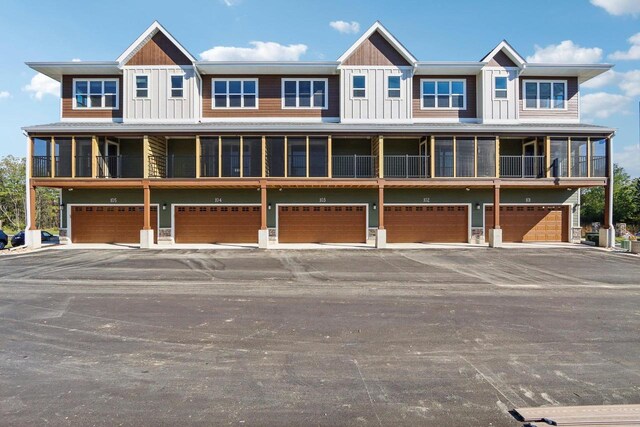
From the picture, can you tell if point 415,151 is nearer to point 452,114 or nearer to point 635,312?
point 452,114

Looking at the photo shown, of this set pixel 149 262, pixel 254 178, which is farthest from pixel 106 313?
pixel 254 178

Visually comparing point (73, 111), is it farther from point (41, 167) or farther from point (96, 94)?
point (41, 167)

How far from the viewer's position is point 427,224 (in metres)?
21.4

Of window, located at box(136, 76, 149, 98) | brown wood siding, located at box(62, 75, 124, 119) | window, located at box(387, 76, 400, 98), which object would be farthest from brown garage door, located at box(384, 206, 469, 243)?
brown wood siding, located at box(62, 75, 124, 119)

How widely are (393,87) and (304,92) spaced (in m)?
5.44

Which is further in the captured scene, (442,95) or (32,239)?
(442,95)

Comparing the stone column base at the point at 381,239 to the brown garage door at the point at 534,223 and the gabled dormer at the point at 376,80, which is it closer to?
the gabled dormer at the point at 376,80

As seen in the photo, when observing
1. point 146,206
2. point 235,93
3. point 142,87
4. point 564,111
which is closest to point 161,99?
point 142,87

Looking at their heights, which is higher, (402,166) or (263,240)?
(402,166)

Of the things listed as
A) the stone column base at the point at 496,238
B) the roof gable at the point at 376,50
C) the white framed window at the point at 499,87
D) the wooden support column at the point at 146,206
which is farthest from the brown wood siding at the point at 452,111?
the wooden support column at the point at 146,206

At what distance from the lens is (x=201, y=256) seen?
16.2 metres

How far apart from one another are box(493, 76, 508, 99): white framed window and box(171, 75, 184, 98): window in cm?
1886

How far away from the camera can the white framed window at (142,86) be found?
21.4 meters

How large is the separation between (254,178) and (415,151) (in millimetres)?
9674
